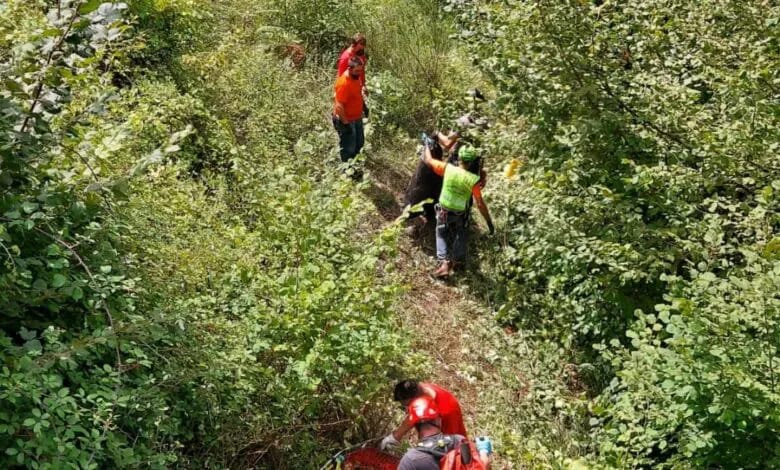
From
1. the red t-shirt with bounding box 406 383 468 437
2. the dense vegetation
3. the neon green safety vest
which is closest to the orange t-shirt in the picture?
the dense vegetation

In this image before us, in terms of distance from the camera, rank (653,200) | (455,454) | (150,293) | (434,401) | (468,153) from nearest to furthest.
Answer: (150,293), (455,454), (434,401), (653,200), (468,153)

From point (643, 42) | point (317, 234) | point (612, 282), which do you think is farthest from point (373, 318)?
point (643, 42)

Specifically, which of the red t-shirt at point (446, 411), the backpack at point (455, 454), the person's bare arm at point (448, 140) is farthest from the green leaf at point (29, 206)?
the person's bare arm at point (448, 140)

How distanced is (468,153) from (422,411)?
3.15 m

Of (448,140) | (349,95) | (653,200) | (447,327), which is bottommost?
(447,327)

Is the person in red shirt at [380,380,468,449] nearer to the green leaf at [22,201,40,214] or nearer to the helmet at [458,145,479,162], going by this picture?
the green leaf at [22,201,40,214]

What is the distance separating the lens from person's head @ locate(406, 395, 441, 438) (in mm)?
4238

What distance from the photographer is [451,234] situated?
23.5 feet

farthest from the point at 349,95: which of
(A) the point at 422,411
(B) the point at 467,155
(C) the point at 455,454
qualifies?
(C) the point at 455,454

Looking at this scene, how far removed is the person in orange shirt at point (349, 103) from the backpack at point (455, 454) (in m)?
3.87

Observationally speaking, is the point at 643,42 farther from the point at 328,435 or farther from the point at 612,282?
the point at 328,435

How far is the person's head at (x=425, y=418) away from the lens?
4.24 meters

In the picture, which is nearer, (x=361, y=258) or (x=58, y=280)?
(x=58, y=280)

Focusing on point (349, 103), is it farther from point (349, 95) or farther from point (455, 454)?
point (455, 454)
